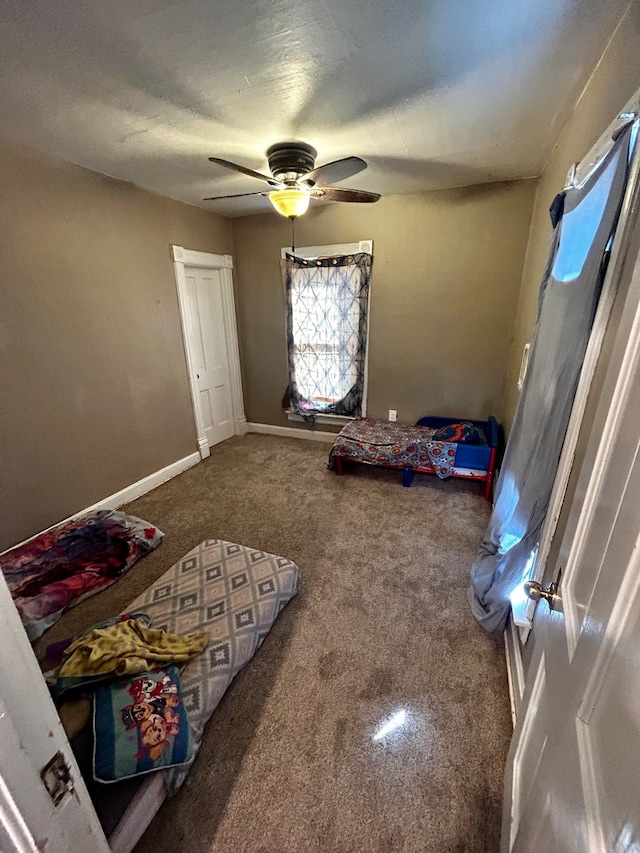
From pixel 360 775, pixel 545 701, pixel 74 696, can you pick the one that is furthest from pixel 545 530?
pixel 74 696

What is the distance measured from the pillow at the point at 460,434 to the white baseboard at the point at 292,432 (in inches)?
51.3

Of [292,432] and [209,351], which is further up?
[209,351]

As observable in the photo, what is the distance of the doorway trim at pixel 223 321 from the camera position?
3303 mm

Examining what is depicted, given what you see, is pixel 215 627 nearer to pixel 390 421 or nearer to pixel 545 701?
pixel 545 701

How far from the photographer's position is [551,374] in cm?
134

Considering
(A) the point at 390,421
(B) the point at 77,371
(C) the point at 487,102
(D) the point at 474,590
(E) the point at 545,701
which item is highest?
(C) the point at 487,102

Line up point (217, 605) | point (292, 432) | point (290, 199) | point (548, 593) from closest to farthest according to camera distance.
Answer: point (548, 593), point (217, 605), point (290, 199), point (292, 432)

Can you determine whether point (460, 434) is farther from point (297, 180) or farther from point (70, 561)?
point (70, 561)

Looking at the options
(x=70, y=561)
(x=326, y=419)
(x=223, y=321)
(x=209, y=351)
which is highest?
(x=223, y=321)

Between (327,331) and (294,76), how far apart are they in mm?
2356

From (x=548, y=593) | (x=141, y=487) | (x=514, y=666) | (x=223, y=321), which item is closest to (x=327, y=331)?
(x=223, y=321)

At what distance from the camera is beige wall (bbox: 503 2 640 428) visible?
3.71 feet

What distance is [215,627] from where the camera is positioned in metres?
1.68

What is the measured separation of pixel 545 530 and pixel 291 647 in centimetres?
127
